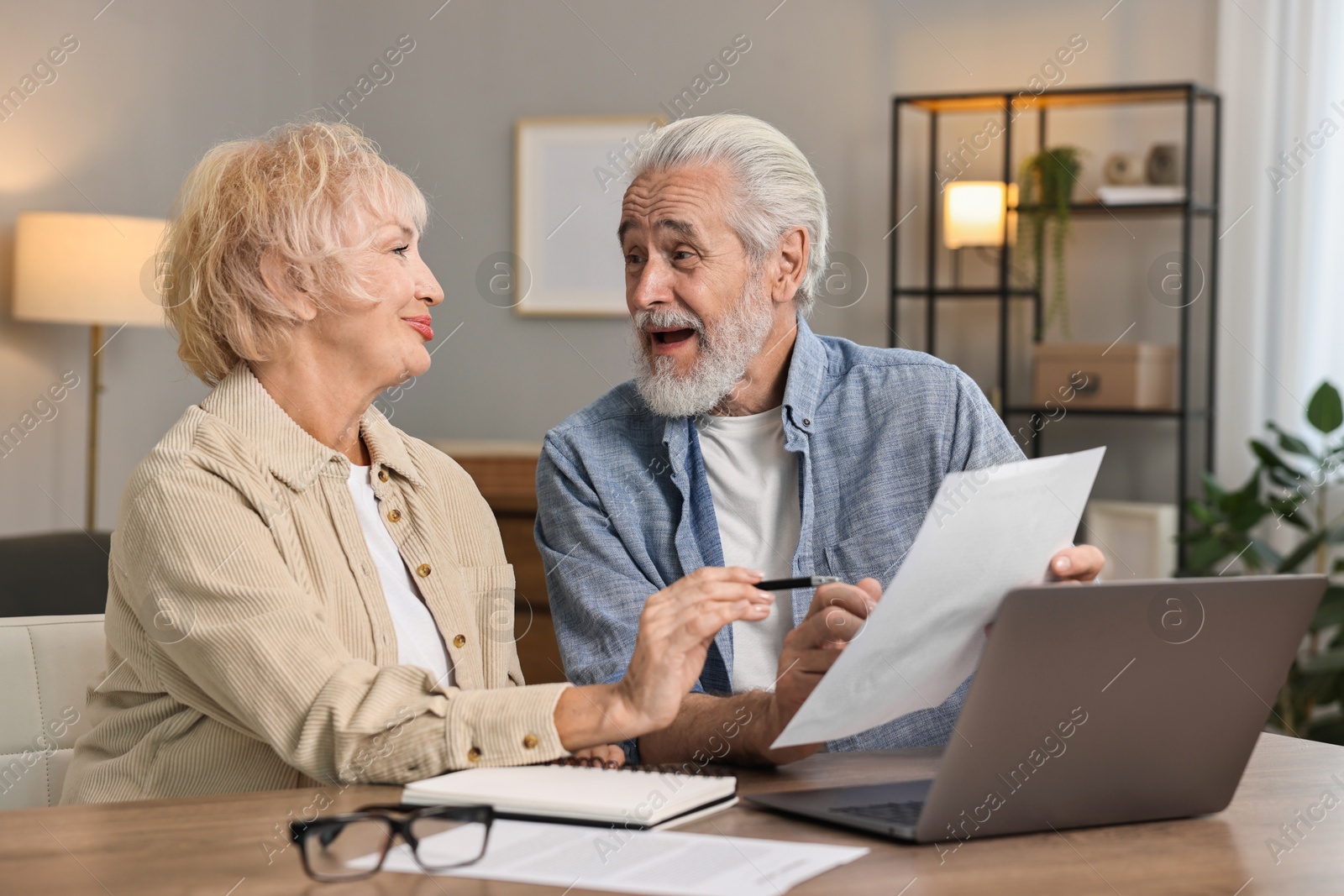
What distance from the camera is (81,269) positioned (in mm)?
3623

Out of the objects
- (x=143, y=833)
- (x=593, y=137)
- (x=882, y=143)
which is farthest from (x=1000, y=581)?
(x=593, y=137)

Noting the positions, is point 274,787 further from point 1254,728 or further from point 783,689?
point 1254,728

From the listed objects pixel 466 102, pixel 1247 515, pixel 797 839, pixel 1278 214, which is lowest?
pixel 1247 515

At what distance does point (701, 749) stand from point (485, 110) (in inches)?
163

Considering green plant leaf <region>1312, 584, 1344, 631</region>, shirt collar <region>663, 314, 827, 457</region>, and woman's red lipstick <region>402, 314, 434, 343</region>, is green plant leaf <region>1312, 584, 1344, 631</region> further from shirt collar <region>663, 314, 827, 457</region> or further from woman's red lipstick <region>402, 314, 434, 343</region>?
woman's red lipstick <region>402, 314, 434, 343</region>

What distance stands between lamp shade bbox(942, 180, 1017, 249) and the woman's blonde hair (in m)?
3.00

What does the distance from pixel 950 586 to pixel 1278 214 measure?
363 cm

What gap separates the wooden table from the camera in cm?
88

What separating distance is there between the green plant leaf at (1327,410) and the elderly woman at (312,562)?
8.85 feet

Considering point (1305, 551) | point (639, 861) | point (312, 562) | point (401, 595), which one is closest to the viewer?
point (639, 861)

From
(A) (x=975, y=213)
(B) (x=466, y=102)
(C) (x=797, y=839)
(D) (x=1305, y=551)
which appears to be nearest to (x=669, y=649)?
(C) (x=797, y=839)

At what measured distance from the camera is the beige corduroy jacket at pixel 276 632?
3.85ft

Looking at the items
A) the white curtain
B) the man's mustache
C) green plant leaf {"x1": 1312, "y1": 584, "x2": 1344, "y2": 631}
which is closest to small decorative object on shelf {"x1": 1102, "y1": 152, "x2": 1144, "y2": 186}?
the white curtain

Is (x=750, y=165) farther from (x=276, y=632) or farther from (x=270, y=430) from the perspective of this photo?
(x=276, y=632)
